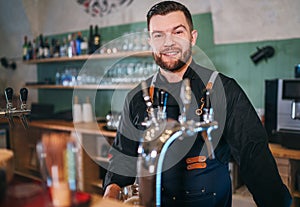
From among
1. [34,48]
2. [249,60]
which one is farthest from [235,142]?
[34,48]

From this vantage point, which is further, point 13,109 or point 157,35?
point 157,35

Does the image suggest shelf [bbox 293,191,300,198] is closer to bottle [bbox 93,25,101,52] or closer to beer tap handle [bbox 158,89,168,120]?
beer tap handle [bbox 158,89,168,120]

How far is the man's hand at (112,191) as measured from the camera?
45.7 inches

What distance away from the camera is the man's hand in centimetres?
116

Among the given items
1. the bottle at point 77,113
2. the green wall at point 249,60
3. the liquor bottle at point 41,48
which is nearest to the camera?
the green wall at point 249,60

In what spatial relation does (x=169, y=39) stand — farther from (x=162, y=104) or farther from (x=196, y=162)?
(x=196, y=162)

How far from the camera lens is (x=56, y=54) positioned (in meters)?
3.79

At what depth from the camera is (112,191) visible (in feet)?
3.92

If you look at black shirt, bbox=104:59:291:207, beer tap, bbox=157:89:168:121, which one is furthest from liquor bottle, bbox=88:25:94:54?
beer tap, bbox=157:89:168:121

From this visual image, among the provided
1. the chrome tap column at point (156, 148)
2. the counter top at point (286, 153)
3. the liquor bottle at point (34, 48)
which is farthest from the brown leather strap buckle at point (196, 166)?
the liquor bottle at point (34, 48)

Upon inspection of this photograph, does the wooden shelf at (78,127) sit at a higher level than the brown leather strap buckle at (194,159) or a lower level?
lower

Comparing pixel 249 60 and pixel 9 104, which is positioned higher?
pixel 249 60

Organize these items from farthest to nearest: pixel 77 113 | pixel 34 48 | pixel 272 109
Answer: pixel 34 48
pixel 77 113
pixel 272 109

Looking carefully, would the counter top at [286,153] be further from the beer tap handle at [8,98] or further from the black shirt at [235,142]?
the beer tap handle at [8,98]
